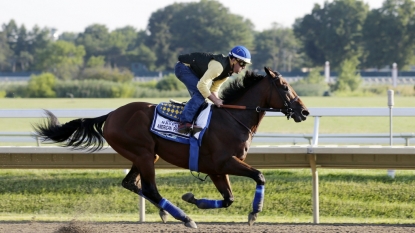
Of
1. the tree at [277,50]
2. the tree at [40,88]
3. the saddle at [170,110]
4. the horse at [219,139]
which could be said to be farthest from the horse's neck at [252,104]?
the tree at [277,50]

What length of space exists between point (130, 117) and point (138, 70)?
2702 inches

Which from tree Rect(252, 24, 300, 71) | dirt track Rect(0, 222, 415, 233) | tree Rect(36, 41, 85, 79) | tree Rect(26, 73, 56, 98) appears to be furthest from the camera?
A: tree Rect(252, 24, 300, 71)

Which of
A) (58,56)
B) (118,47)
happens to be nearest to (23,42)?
(118,47)

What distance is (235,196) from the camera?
27.3ft

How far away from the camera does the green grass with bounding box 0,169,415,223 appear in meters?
7.87

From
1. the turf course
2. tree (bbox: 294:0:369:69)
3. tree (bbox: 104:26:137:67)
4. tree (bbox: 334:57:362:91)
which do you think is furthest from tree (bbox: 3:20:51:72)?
the turf course

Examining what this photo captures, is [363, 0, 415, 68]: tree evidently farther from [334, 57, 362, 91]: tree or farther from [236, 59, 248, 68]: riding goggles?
[236, 59, 248, 68]: riding goggles

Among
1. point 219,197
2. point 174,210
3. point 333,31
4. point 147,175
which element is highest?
point 333,31

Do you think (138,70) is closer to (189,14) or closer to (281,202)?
(189,14)

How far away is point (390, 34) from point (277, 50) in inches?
599

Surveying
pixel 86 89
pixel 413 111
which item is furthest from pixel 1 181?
pixel 86 89

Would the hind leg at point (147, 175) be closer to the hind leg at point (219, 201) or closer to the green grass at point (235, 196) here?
the hind leg at point (219, 201)

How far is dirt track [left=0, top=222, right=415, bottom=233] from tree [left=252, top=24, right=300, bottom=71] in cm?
6930

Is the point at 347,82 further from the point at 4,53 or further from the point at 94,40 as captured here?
the point at 94,40
